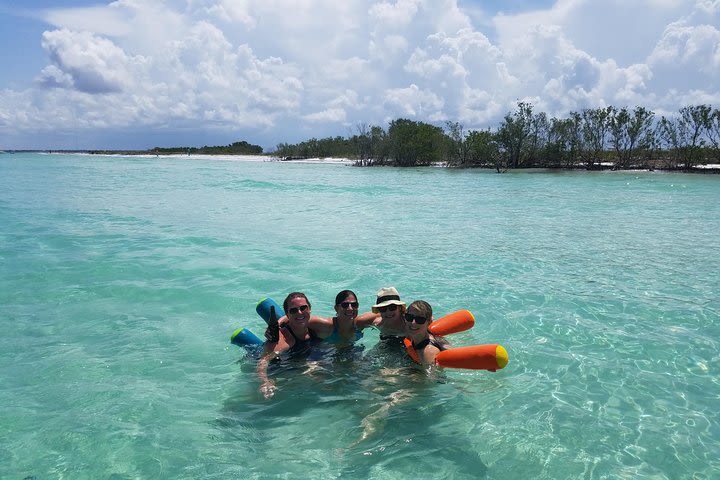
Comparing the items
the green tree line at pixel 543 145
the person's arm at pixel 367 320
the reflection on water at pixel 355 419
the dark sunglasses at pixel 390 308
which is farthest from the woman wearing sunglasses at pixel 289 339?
the green tree line at pixel 543 145

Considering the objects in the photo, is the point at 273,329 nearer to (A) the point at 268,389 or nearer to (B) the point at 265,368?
(B) the point at 265,368

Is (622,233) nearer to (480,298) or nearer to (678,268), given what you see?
(678,268)

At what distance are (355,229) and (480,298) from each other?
25.3ft

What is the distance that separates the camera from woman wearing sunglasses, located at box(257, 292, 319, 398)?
512 cm

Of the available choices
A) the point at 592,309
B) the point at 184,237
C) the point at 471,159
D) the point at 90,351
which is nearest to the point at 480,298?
the point at 592,309

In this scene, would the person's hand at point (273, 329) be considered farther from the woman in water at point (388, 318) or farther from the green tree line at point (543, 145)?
the green tree line at point (543, 145)

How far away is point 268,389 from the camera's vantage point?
4.94 metres

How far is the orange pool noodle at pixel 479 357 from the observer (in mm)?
4414

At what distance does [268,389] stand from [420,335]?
5.27ft

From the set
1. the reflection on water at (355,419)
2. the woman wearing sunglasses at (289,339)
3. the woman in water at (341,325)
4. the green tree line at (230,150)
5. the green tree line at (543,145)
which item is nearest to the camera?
the reflection on water at (355,419)

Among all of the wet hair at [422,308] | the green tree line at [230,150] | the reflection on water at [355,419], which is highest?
the green tree line at [230,150]

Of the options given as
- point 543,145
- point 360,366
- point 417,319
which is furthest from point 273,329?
point 543,145

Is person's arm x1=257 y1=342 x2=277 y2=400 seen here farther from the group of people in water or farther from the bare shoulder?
the bare shoulder

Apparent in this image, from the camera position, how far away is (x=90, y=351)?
6.04m
